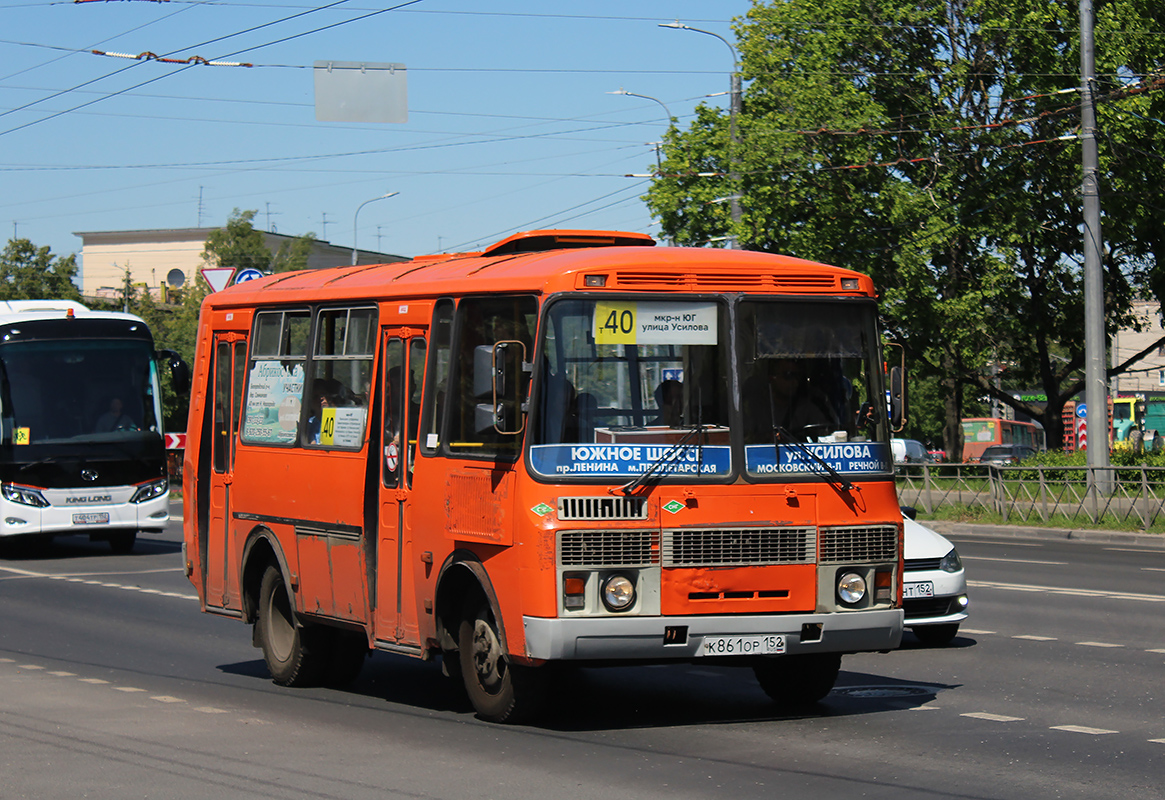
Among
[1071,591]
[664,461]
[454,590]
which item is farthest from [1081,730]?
[1071,591]

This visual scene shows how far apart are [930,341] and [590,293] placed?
3256 cm

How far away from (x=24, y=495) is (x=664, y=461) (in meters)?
16.2

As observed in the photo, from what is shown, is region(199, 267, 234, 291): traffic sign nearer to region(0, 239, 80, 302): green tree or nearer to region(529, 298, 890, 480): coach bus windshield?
region(529, 298, 890, 480): coach bus windshield

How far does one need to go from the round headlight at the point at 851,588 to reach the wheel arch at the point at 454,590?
198 centimetres

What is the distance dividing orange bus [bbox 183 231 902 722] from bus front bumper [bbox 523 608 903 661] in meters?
0.01

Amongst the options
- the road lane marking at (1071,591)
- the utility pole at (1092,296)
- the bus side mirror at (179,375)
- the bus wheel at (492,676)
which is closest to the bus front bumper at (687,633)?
the bus wheel at (492,676)

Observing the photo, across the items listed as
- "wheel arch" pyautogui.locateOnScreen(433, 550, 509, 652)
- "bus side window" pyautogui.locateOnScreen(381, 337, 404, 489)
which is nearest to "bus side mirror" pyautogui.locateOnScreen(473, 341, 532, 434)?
"wheel arch" pyautogui.locateOnScreen(433, 550, 509, 652)

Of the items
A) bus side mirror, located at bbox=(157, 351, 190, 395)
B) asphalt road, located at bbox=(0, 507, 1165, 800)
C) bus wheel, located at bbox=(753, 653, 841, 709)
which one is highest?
bus side mirror, located at bbox=(157, 351, 190, 395)

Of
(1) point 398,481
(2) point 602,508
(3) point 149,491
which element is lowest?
(3) point 149,491

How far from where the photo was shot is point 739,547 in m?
8.73

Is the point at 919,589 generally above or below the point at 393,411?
below

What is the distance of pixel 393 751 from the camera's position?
327 inches

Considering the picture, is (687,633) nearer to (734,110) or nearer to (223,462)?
(223,462)

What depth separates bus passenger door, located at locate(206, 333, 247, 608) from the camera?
12008mm
